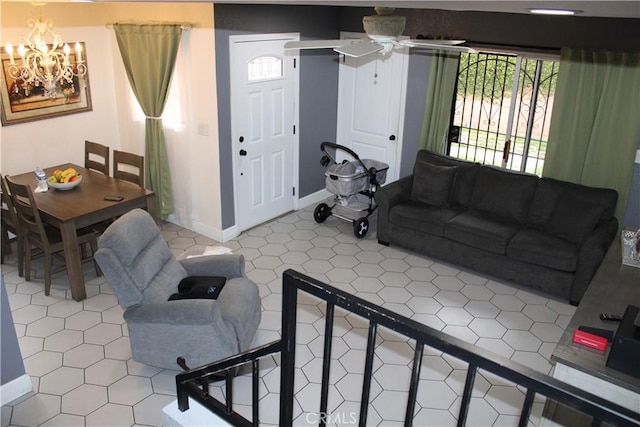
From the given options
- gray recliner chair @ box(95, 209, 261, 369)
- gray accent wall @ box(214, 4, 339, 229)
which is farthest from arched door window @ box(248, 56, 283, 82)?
gray recliner chair @ box(95, 209, 261, 369)

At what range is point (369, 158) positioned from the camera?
6902 mm

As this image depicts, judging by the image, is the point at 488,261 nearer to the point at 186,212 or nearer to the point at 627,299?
the point at 627,299

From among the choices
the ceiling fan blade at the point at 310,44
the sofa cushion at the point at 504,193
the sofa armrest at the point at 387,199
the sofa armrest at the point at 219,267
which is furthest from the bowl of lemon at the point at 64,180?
the sofa cushion at the point at 504,193

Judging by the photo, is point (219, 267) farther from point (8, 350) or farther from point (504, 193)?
point (504, 193)

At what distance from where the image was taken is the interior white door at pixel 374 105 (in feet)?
20.8

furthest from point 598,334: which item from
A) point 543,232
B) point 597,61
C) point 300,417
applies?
point 597,61

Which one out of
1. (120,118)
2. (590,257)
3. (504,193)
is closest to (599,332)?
(590,257)

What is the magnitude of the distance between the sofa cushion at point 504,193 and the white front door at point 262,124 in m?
2.31

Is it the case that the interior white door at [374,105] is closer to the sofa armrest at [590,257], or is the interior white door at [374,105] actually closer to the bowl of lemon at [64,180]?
the sofa armrest at [590,257]

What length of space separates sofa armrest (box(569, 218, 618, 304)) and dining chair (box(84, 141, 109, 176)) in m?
4.82

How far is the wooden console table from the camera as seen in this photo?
2715 mm

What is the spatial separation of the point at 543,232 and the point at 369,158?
2552mm

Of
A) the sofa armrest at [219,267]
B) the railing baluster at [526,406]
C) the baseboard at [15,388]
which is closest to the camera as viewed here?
the railing baluster at [526,406]

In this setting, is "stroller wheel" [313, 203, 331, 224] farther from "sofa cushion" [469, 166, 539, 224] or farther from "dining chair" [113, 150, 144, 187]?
"dining chair" [113, 150, 144, 187]
